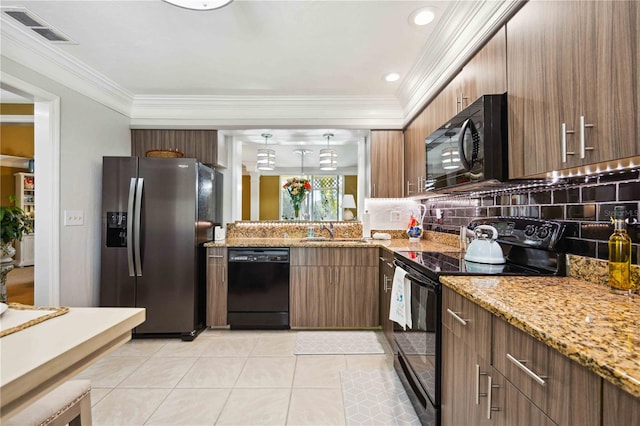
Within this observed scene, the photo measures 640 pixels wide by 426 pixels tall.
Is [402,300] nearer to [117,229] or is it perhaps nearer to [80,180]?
[117,229]

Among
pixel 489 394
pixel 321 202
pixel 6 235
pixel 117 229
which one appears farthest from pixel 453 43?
pixel 6 235

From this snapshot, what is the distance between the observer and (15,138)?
5793 millimetres

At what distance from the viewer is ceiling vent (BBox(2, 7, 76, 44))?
77.2 inches

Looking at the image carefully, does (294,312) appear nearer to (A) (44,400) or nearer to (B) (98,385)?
(B) (98,385)

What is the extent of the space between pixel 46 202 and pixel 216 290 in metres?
1.63

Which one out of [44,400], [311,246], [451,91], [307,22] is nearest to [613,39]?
[451,91]

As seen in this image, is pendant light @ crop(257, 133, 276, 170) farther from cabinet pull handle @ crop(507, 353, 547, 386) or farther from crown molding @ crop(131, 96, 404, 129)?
cabinet pull handle @ crop(507, 353, 547, 386)

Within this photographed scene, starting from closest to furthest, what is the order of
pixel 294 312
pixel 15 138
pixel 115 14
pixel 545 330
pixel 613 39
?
pixel 545 330 → pixel 613 39 → pixel 115 14 → pixel 294 312 → pixel 15 138

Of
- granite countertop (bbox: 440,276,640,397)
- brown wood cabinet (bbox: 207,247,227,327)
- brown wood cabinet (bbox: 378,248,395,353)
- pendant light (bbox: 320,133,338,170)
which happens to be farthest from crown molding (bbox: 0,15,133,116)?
granite countertop (bbox: 440,276,640,397)

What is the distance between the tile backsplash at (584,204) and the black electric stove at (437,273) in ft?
0.27

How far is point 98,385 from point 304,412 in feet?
5.04

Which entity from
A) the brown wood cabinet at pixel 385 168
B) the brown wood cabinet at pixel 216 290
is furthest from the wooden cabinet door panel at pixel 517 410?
the brown wood cabinet at pixel 216 290

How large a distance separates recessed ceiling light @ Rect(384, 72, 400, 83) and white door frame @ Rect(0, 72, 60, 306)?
9.52 feet

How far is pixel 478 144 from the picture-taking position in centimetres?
165
